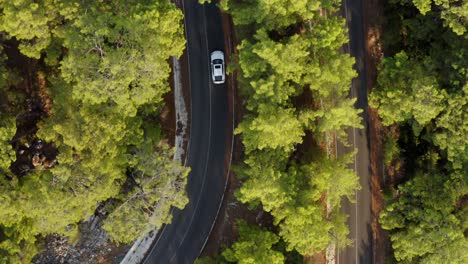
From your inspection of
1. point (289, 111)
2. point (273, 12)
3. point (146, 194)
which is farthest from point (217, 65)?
point (146, 194)

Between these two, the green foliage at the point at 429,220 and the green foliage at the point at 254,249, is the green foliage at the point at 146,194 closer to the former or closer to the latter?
the green foliage at the point at 254,249

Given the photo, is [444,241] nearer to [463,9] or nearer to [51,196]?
[463,9]

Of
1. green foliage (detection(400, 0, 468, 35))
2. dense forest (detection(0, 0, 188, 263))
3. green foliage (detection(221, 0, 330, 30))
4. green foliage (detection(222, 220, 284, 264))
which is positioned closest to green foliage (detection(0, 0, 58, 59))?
dense forest (detection(0, 0, 188, 263))

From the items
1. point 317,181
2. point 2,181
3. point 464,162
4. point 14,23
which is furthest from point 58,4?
point 464,162

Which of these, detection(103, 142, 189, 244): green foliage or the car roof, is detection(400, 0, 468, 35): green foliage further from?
detection(103, 142, 189, 244): green foliage

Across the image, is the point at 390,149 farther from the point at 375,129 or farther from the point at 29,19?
the point at 29,19

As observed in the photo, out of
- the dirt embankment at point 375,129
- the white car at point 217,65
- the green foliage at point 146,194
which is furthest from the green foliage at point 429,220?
the white car at point 217,65

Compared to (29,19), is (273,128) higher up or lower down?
lower down
